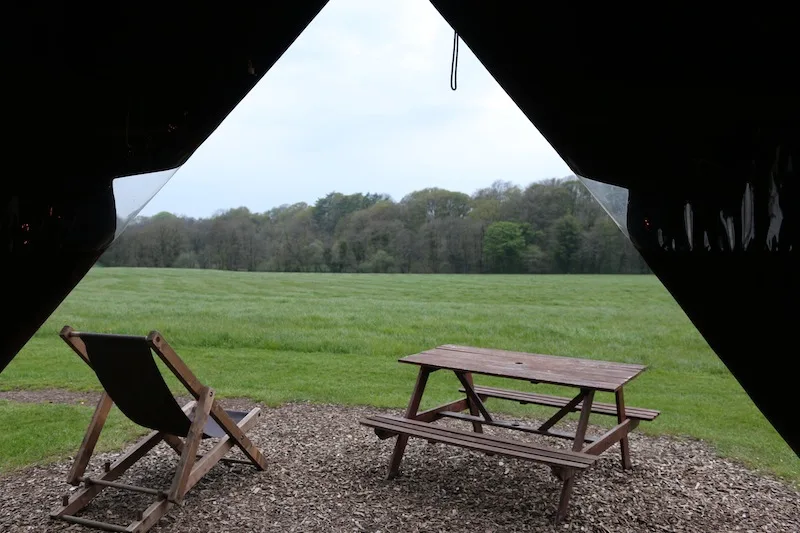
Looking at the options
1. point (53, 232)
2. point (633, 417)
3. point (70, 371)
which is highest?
point (53, 232)

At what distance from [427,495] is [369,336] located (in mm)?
7104

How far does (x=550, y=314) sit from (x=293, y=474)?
1103 centimetres

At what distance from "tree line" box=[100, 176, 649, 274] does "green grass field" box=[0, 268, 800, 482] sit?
51cm

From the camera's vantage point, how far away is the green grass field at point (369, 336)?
616 cm

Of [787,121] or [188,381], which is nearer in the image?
[787,121]

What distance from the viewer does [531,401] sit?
475cm

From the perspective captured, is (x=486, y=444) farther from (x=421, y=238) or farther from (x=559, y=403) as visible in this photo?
(x=421, y=238)

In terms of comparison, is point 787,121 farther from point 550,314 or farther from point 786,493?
point 550,314

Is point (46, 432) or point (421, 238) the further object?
point (421, 238)

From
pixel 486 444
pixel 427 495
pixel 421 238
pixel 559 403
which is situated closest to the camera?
pixel 486 444

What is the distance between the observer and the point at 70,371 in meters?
8.20

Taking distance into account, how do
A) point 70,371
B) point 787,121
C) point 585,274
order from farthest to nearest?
point 585,274 < point 70,371 < point 787,121

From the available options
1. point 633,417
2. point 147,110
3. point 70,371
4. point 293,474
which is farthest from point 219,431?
point 70,371

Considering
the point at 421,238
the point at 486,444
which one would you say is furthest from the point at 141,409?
the point at 421,238
